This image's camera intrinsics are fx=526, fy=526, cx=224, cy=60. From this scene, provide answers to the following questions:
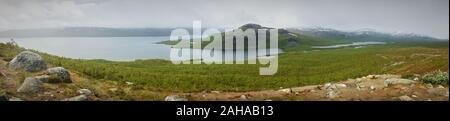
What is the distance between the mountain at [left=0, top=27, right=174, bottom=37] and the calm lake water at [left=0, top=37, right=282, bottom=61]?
0.36ft

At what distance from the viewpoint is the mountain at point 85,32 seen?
37.5 ft

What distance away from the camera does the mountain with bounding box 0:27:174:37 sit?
449 inches

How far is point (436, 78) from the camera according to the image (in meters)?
11.3

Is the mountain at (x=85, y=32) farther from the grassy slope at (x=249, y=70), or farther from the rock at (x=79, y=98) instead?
the rock at (x=79, y=98)

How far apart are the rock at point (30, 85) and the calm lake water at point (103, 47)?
1316 mm

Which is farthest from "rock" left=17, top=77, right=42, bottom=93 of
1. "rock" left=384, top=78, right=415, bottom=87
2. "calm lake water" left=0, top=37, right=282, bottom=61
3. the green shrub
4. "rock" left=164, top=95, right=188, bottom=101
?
the green shrub

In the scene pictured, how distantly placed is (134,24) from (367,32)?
5242 mm

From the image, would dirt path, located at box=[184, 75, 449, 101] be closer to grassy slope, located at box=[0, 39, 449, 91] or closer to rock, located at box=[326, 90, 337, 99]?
rock, located at box=[326, 90, 337, 99]

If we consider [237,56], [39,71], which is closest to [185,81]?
[237,56]

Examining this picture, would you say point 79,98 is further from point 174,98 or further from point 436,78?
point 436,78

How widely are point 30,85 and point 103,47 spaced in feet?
5.94

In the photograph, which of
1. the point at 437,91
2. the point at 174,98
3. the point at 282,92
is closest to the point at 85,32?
the point at 174,98
